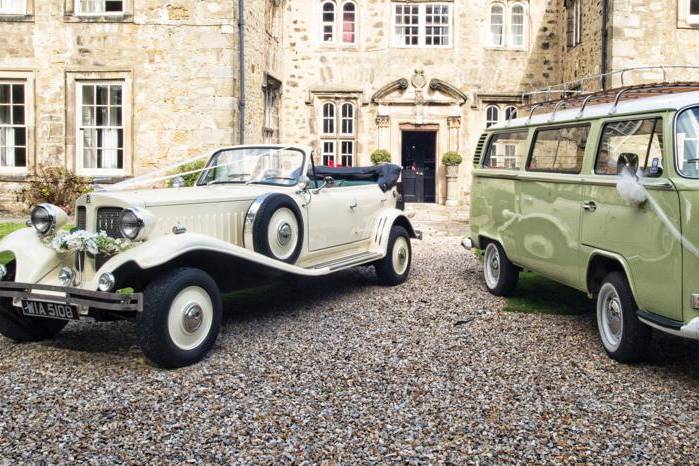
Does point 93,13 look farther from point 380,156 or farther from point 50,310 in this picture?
point 50,310

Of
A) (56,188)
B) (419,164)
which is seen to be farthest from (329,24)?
(56,188)

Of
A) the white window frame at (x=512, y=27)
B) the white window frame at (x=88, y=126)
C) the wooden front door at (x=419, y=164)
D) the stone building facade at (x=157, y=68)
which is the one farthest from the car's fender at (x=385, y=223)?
the white window frame at (x=512, y=27)

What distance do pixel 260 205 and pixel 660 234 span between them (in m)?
3.02

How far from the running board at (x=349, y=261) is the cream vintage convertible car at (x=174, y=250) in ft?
0.08

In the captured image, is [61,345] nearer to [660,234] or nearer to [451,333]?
[451,333]

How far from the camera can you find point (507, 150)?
23.7ft

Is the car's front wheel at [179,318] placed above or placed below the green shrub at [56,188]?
below

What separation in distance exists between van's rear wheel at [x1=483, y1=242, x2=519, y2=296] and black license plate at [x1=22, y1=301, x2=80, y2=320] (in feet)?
13.9

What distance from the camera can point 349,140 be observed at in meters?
19.7

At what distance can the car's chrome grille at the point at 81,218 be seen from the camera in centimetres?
522

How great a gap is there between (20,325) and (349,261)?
308 centimetres

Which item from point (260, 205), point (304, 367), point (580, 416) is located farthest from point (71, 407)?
point (580, 416)

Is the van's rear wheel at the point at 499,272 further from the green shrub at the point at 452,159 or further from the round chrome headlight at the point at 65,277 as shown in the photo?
the green shrub at the point at 452,159

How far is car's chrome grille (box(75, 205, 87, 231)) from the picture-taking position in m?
5.22
